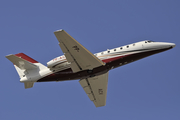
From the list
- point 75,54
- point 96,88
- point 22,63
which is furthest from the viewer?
point 96,88

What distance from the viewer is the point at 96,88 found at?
107 feet

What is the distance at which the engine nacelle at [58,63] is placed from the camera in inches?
1101

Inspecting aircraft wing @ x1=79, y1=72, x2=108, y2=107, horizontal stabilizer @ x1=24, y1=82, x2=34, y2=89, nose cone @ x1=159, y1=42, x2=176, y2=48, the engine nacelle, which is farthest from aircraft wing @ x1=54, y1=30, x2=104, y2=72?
nose cone @ x1=159, y1=42, x2=176, y2=48

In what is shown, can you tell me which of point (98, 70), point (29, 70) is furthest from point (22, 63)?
point (98, 70)

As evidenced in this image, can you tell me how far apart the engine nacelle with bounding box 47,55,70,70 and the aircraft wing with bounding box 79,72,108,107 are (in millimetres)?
3910

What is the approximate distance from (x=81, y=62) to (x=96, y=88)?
5.97 m

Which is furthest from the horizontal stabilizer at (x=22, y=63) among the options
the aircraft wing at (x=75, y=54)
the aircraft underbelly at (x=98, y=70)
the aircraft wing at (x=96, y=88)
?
the aircraft wing at (x=96, y=88)

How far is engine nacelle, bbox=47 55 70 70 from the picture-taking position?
91.8 ft

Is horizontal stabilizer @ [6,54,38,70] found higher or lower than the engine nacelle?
higher

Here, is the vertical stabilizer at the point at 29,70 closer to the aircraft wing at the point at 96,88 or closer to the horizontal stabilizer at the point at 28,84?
the horizontal stabilizer at the point at 28,84

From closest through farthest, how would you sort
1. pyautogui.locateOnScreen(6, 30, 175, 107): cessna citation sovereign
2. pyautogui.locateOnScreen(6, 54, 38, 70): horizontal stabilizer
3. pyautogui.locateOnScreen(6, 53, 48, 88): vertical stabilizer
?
pyautogui.locateOnScreen(6, 30, 175, 107): cessna citation sovereign, pyautogui.locateOnScreen(6, 54, 38, 70): horizontal stabilizer, pyautogui.locateOnScreen(6, 53, 48, 88): vertical stabilizer

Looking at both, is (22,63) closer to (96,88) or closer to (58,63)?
(58,63)

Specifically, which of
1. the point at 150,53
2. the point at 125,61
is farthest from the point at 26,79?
the point at 150,53

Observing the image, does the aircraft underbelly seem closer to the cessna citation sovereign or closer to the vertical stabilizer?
the cessna citation sovereign
